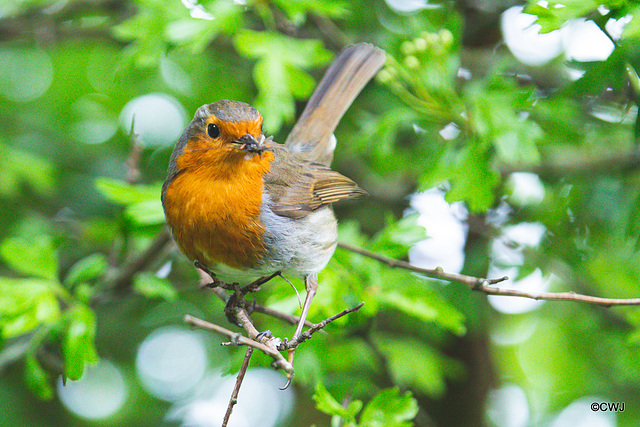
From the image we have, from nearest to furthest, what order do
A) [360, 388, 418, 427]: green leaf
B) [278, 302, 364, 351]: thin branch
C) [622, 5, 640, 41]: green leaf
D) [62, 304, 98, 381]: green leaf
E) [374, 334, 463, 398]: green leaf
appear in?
[278, 302, 364, 351]: thin branch → [622, 5, 640, 41]: green leaf → [360, 388, 418, 427]: green leaf → [62, 304, 98, 381]: green leaf → [374, 334, 463, 398]: green leaf

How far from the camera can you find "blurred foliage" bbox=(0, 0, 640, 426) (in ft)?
9.53

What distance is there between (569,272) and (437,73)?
1798mm

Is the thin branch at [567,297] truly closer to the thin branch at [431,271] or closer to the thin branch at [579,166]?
the thin branch at [431,271]

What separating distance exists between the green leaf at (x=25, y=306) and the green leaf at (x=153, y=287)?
17.2 inches

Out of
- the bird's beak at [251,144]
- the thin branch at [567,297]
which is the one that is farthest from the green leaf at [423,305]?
the bird's beak at [251,144]

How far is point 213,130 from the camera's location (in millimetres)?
2371

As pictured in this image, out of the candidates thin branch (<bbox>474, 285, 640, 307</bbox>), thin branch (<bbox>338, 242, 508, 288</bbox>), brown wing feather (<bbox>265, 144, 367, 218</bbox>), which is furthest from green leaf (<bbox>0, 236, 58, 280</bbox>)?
thin branch (<bbox>474, 285, 640, 307</bbox>)

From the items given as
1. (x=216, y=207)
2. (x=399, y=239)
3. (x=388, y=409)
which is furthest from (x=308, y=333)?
(x=399, y=239)

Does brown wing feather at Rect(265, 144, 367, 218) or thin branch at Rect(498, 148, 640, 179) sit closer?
brown wing feather at Rect(265, 144, 367, 218)

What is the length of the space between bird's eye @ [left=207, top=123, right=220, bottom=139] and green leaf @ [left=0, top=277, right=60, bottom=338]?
53.7 inches

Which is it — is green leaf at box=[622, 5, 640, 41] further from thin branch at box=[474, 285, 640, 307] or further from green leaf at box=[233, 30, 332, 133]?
green leaf at box=[233, 30, 332, 133]

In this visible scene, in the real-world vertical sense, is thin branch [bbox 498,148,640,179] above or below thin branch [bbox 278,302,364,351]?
below

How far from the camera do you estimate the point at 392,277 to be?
3033 millimetres

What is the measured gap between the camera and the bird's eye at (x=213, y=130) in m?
2.35
